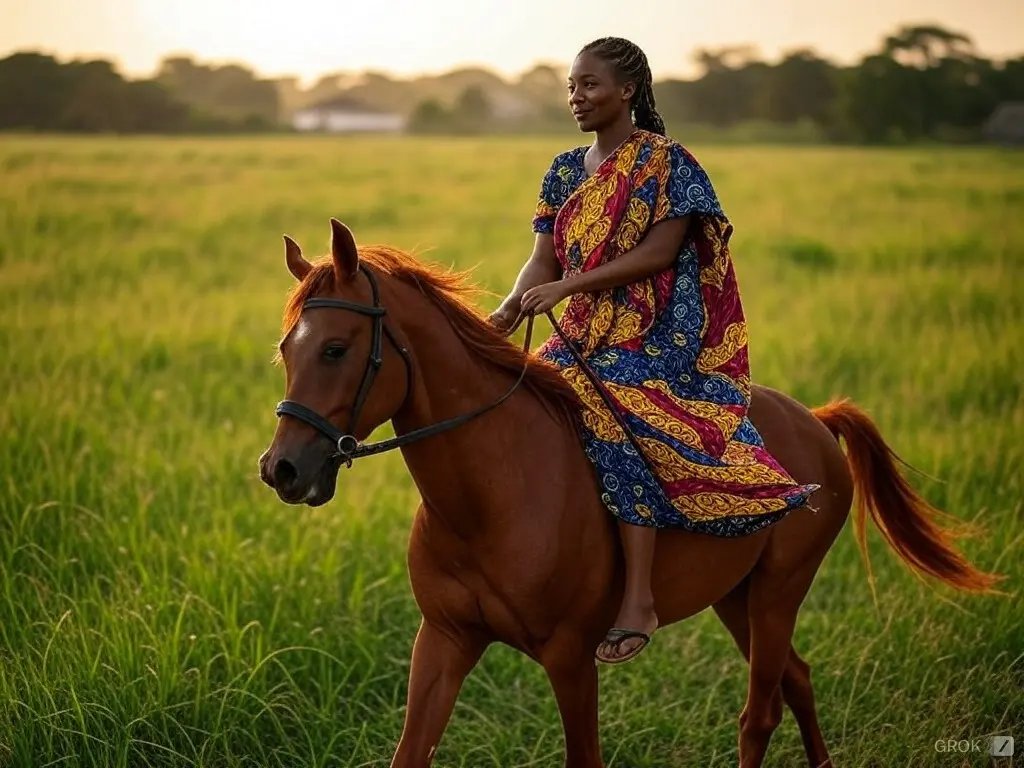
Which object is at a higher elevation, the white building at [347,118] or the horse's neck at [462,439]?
the white building at [347,118]

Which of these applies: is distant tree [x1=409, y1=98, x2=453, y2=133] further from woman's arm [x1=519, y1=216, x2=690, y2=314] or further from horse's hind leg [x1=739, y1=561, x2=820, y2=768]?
woman's arm [x1=519, y1=216, x2=690, y2=314]

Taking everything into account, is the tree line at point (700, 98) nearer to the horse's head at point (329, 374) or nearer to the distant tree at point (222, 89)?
the distant tree at point (222, 89)

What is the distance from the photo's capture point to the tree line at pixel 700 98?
16284mm

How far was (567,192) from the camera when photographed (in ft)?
11.7

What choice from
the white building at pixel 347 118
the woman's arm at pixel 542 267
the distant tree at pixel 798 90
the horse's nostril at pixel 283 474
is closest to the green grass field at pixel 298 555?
the woman's arm at pixel 542 267

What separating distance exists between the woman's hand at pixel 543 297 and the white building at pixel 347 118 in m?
36.2

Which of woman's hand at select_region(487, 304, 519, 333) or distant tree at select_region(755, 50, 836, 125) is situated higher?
distant tree at select_region(755, 50, 836, 125)

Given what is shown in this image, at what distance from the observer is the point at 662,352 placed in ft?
11.4

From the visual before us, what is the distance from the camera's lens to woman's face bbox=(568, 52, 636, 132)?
3318 mm

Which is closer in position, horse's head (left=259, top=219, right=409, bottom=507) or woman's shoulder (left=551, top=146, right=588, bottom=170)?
horse's head (left=259, top=219, right=409, bottom=507)

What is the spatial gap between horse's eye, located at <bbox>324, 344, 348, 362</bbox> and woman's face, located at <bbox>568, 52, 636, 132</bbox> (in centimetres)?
99

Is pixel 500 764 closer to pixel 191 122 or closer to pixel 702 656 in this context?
pixel 702 656

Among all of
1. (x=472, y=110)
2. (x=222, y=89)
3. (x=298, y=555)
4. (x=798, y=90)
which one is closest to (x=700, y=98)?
(x=798, y=90)

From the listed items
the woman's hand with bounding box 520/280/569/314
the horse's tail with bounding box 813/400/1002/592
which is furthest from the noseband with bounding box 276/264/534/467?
the horse's tail with bounding box 813/400/1002/592
